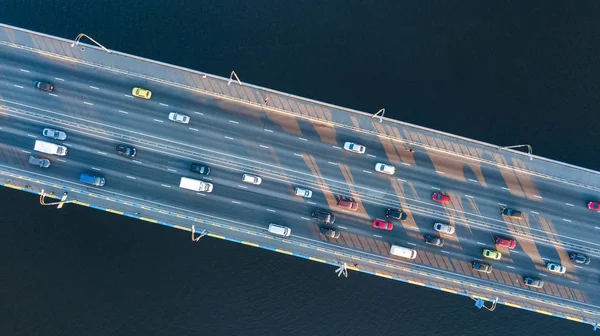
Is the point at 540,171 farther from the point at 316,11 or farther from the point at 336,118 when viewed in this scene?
the point at 316,11

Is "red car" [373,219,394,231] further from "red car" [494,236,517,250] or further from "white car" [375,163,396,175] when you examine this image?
"red car" [494,236,517,250]

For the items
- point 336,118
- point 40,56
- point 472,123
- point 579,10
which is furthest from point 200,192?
point 579,10

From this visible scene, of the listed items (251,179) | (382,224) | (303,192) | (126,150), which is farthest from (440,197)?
(126,150)

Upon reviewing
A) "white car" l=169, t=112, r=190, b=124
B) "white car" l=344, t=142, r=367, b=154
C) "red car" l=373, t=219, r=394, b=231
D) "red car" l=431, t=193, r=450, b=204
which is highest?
"white car" l=344, t=142, r=367, b=154

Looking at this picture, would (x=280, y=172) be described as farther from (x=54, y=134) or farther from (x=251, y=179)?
(x=54, y=134)

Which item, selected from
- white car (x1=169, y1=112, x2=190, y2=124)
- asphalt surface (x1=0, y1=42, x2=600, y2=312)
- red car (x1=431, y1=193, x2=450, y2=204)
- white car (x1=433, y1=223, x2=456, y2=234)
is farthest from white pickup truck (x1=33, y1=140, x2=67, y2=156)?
white car (x1=433, y1=223, x2=456, y2=234)

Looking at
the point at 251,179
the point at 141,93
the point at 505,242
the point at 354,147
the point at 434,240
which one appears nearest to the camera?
the point at 141,93
